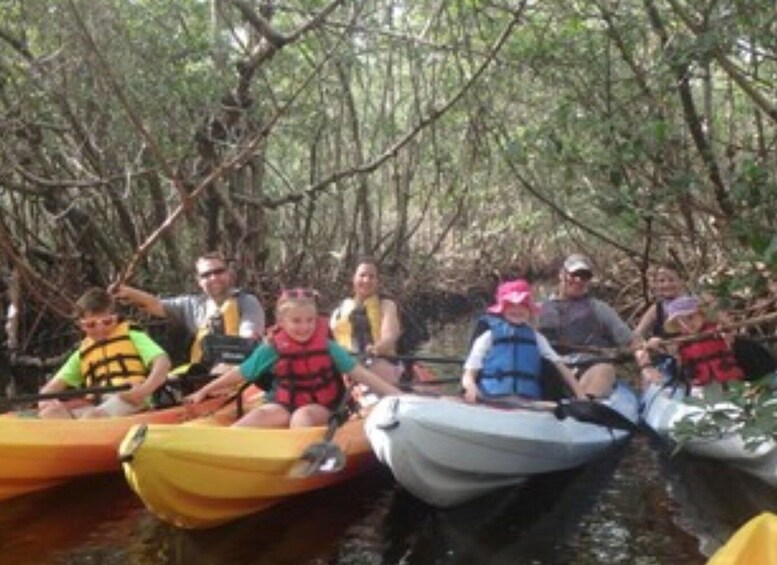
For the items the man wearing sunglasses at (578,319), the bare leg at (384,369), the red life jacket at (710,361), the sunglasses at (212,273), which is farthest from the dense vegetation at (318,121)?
the bare leg at (384,369)

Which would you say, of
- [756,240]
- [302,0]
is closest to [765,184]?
[756,240]

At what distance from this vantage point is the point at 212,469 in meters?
4.91

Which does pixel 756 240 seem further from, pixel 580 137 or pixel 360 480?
pixel 360 480

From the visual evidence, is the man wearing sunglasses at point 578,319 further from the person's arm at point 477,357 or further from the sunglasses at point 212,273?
the sunglasses at point 212,273

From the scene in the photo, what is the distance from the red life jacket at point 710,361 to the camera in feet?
21.8

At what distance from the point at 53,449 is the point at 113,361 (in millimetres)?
820

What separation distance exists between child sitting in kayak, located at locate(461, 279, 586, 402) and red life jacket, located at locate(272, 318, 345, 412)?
2.84 ft

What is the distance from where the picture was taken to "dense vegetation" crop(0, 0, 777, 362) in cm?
583

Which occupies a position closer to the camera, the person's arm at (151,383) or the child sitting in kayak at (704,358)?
the person's arm at (151,383)

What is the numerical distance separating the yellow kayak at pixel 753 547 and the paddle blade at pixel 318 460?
8.40 ft

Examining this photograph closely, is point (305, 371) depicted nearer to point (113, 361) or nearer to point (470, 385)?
point (470, 385)

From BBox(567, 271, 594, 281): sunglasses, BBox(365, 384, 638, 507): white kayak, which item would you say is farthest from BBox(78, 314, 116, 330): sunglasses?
BBox(567, 271, 594, 281): sunglasses

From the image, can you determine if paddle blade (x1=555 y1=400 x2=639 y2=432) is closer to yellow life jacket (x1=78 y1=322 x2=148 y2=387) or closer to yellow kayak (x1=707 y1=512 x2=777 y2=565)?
yellow life jacket (x1=78 y1=322 x2=148 y2=387)

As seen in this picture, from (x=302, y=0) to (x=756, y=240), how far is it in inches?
254
